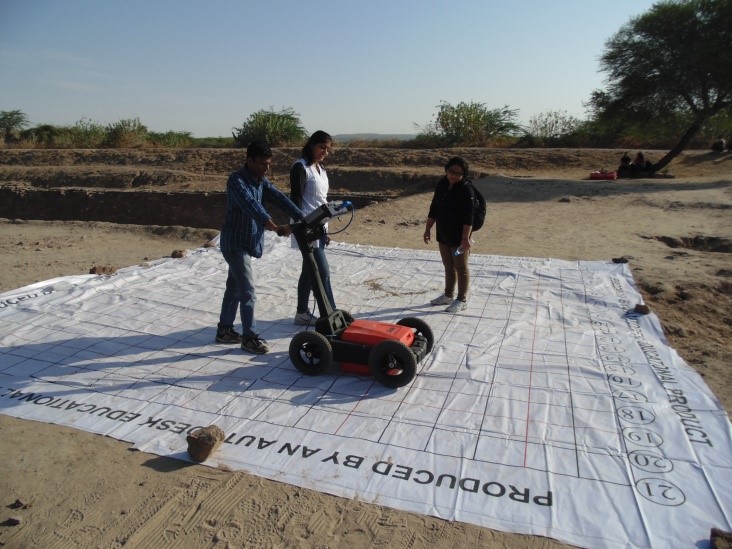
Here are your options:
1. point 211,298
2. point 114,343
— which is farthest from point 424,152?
point 114,343

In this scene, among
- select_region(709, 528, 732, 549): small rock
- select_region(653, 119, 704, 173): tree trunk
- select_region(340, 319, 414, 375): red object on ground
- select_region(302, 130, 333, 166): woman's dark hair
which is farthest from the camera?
select_region(653, 119, 704, 173): tree trunk

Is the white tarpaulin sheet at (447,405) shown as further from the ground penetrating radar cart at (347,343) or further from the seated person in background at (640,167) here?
the seated person in background at (640,167)

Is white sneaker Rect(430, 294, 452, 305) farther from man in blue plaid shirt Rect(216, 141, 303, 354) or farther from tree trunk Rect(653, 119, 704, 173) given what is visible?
tree trunk Rect(653, 119, 704, 173)

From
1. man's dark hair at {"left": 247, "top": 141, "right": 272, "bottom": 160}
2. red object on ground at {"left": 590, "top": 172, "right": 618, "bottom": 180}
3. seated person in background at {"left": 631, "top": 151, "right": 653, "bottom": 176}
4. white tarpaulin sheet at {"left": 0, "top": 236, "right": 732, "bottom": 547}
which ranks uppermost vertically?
man's dark hair at {"left": 247, "top": 141, "right": 272, "bottom": 160}

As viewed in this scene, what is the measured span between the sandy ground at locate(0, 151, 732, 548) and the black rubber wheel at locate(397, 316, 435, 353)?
5.28 feet

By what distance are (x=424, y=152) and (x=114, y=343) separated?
14330mm

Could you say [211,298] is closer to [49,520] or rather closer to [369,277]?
[369,277]

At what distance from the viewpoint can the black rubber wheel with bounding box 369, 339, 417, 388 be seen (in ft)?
10.8

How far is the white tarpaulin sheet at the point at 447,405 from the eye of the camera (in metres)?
2.38

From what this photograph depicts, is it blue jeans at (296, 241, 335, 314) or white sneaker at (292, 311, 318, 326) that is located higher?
blue jeans at (296, 241, 335, 314)

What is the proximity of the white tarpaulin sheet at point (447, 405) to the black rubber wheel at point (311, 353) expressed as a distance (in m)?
0.09

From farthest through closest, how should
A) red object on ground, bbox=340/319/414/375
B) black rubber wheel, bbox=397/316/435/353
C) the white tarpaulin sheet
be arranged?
black rubber wheel, bbox=397/316/435/353, red object on ground, bbox=340/319/414/375, the white tarpaulin sheet

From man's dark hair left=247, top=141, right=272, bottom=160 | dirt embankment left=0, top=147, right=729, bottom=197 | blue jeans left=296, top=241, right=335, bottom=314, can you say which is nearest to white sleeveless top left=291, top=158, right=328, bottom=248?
blue jeans left=296, top=241, right=335, bottom=314

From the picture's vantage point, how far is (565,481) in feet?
8.08
